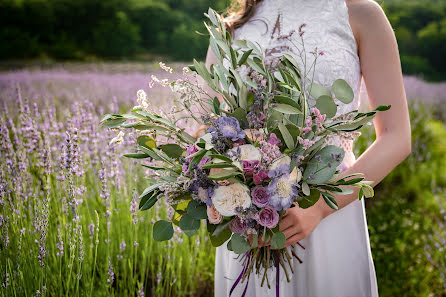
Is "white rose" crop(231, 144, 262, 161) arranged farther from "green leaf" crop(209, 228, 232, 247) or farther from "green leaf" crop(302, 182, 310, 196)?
"green leaf" crop(209, 228, 232, 247)

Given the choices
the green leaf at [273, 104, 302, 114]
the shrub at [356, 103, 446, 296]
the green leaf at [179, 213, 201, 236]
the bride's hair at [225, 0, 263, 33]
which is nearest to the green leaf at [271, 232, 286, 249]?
the green leaf at [179, 213, 201, 236]

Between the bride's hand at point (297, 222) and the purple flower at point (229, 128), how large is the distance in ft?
1.01

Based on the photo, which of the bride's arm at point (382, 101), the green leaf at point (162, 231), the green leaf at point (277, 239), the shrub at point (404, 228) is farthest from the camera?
the shrub at point (404, 228)

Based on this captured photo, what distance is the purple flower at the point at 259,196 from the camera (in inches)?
36.2

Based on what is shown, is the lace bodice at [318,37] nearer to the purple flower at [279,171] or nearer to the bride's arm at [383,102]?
the bride's arm at [383,102]

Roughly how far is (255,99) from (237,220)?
0.32 meters

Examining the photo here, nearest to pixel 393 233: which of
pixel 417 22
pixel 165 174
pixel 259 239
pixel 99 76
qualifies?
pixel 259 239

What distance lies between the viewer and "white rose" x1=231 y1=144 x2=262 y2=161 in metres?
0.88

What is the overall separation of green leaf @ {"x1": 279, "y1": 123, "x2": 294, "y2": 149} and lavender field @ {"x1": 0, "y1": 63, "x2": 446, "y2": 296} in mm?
454

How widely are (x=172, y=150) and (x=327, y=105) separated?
43cm

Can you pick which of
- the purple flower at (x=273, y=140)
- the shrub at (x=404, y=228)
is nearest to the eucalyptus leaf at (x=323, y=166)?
the purple flower at (x=273, y=140)

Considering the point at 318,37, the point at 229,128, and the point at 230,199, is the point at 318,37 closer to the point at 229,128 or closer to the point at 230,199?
the point at 229,128

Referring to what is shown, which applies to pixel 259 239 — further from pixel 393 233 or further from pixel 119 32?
pixel 119 32

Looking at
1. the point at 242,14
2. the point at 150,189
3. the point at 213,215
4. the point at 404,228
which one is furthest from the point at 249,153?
the point at 404,228
